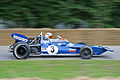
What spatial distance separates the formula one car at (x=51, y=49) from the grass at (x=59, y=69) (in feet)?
1.81

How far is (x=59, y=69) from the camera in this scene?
777 centimetres

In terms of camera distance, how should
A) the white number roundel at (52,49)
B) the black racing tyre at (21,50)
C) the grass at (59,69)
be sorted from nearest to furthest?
the grass at (59,69), the black racing tyre at (21,50), the white number roundel at (52,49)

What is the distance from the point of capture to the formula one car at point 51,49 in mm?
9469

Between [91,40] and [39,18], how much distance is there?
3.21 meters

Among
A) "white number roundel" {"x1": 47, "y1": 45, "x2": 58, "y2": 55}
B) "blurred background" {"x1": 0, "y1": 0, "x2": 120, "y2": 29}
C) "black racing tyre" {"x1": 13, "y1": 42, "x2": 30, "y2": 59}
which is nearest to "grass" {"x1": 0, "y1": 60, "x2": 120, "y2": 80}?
"black racing tyre" {"x1": 13, "y1": 42, "x2": 30, "y2": 59}

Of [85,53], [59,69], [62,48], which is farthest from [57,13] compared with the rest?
[59,69]

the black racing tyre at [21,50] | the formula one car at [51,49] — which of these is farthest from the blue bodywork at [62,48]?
the black racing tyre at [21,50]

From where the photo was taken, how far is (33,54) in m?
9.80

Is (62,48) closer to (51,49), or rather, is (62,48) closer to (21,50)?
(51,49)

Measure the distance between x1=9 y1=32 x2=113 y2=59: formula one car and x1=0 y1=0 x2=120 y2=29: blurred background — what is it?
4.24 meters

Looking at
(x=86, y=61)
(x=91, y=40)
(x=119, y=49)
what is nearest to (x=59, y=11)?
(x=91, y=40)

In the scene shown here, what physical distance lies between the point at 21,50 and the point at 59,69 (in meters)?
2.34

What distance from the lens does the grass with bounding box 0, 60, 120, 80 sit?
7007mm

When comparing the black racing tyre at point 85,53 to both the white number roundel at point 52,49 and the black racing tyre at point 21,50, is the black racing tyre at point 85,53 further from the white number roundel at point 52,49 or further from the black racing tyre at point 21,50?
the black racing tyre at point 21,50
